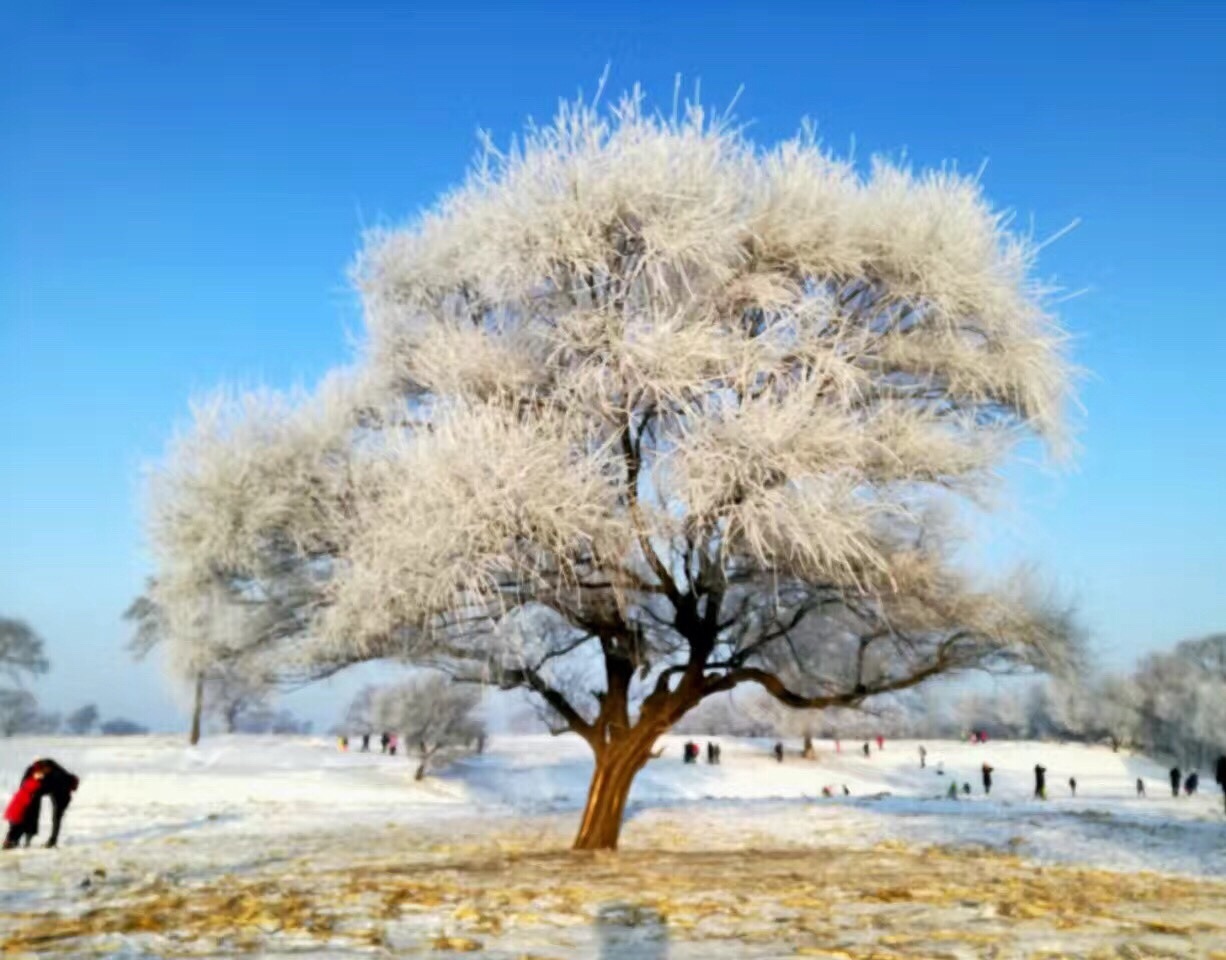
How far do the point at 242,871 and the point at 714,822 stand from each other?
974cm

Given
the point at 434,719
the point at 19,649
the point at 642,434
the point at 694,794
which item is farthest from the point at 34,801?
the point at 19,649

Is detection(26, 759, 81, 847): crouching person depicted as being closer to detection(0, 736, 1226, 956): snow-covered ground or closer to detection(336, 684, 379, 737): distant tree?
detection(0, 736, 1226, 956): snow-covered ground

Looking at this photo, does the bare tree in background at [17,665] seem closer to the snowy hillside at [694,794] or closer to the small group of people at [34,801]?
the snowy hillside at [694,794]

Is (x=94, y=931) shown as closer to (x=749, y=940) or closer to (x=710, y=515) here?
(x=749, y=940)

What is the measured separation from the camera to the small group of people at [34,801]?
49.7 ft

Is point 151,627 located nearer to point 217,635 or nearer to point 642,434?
point 217,635

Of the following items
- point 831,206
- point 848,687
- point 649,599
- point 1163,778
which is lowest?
point 1163,778

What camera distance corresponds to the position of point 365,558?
12.1 metres

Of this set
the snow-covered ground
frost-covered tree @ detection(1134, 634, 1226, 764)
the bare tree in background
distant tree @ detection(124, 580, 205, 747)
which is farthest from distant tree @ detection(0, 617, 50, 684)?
A: frost-covered tree @ detection(1134, 634, 1226, 764)

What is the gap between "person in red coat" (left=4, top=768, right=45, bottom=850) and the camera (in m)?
15.1

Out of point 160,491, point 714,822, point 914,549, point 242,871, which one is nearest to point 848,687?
point 914,549

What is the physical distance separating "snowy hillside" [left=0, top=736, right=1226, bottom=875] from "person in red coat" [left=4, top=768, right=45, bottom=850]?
0.74m

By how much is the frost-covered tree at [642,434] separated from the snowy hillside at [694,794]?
4484mm

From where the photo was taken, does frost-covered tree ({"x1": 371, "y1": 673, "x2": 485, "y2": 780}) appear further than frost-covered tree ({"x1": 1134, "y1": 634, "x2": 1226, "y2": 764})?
No
